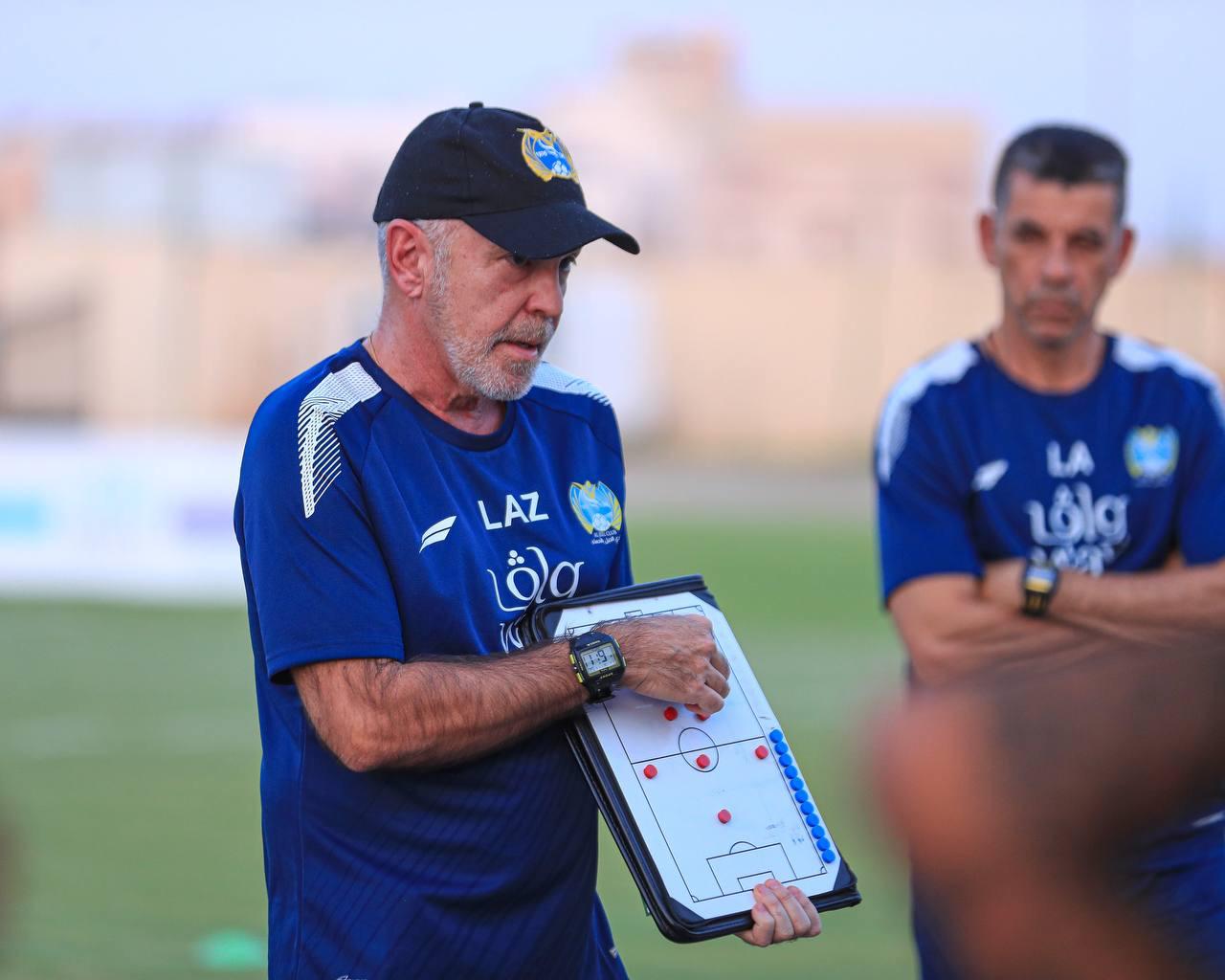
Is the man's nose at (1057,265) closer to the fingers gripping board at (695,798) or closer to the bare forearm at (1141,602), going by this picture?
the bare forearm at (1141,602)

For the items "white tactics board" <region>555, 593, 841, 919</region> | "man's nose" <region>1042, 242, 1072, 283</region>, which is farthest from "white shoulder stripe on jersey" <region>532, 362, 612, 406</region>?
"man's nose" <region>1042, 242, 1072, 283</region>

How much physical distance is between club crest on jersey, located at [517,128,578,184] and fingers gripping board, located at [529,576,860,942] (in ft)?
2.74

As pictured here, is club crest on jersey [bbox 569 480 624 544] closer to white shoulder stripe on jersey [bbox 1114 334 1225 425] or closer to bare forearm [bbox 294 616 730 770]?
bare forearm [bbox 294 616 730 770]

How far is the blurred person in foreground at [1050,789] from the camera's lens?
149cm

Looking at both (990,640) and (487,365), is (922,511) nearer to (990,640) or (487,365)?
(990,640)

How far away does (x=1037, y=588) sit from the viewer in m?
4.02

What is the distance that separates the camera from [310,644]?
304 cm

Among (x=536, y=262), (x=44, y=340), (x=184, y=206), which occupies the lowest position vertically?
(x=44, y=340)

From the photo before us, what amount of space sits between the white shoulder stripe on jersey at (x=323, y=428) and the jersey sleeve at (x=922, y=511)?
4.89 ft

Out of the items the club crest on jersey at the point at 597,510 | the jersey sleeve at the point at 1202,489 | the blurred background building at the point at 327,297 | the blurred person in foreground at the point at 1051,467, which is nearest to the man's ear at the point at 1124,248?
the blurred person in foreground at the point at 1051,467

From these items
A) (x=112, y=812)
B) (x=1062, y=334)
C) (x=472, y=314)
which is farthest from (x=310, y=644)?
(x=112, y=812)

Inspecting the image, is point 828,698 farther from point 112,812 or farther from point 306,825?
point 306,825

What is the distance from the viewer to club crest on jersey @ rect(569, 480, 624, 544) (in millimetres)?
3506

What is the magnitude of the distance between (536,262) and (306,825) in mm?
1162
